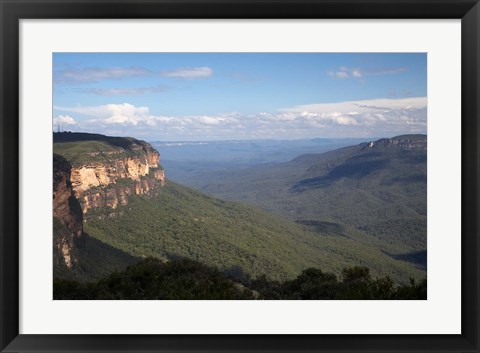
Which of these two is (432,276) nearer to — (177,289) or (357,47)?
(357,47)

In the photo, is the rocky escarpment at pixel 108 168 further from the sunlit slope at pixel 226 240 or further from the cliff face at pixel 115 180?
the sunlit slope at pixel 226 240

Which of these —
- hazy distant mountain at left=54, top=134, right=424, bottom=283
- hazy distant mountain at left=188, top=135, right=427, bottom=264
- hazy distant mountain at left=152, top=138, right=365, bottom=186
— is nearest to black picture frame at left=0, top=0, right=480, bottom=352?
hazy distant mountain at left=54, top=134, right=424, bottom=283

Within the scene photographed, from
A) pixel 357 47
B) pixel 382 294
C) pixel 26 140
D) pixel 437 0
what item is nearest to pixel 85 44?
pixel 26 140

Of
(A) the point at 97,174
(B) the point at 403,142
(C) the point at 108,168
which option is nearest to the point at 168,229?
(A) the point at 97,174

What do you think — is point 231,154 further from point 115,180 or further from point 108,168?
point 108,168

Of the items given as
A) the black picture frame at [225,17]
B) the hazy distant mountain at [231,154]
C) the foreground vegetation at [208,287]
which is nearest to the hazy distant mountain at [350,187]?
the hazy distant mountain at [231,154]

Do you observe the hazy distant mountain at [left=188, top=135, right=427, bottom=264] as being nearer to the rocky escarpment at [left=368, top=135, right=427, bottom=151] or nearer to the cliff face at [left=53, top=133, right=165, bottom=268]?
the rocky escarpment at [left=368, top=135, right=427, bottom=151]
